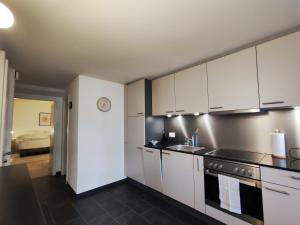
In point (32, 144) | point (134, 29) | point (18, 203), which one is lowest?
point (32, 144)

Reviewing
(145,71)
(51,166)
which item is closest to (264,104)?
(145,71)

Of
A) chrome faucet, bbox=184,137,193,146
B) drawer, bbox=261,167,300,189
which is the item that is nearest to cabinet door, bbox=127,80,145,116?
chrome faucet, bbox=184,137,193,146

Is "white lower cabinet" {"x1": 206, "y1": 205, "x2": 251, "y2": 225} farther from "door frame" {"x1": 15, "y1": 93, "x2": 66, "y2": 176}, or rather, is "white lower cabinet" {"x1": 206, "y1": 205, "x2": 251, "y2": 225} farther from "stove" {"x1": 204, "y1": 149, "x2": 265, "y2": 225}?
"door frame" {"x1": 15, "y1": 93, "x2": 66, "y2": 176}

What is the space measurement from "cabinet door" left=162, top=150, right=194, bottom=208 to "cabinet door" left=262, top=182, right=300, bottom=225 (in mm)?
821

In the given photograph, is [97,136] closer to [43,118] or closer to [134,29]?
[134,29]

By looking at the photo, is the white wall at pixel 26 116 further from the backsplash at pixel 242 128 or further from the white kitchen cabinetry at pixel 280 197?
the white kitchen cabinetry at pixel 280 197

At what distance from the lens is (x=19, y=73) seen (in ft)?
8.57

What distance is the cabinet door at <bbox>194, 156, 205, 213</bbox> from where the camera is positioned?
189 centimetres

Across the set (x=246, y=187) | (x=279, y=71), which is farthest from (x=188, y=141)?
(x=279, y=71)

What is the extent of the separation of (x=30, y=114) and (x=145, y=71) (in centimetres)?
725

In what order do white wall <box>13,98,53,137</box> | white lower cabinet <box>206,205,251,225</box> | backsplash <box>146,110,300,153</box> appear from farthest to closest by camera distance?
1. white wall <box>13,98,53,137</box>
2. backsplash <box>146,110,300,153</box>
3. white lower cabinet <box>206,205,251,225</box>

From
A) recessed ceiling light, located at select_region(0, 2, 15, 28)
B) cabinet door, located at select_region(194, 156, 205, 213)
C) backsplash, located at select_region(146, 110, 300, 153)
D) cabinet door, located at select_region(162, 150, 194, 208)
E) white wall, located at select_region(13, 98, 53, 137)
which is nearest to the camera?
recessed ceiling light, located at select_region(0, 2, 15, 28)

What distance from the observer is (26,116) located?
684 centimetres

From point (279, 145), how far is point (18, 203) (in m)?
2.35
